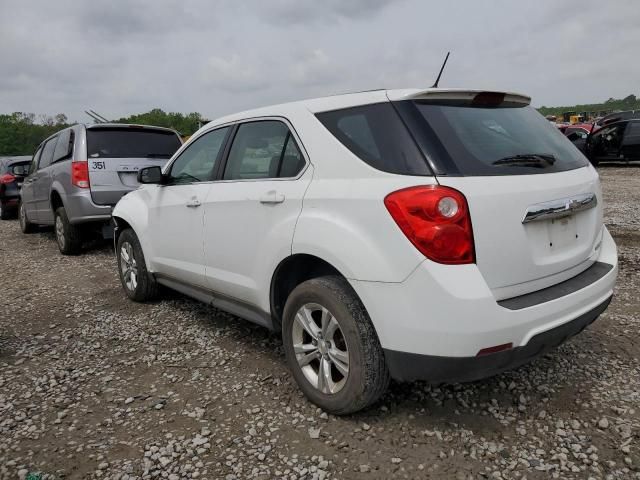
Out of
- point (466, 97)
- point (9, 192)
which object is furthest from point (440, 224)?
point (9, 192)

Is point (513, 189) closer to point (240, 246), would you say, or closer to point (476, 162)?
point (476, 162)

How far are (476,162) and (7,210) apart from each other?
12731 mm

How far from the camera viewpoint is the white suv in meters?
2.11

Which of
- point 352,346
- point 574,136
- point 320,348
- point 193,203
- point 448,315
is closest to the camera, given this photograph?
point 448,315

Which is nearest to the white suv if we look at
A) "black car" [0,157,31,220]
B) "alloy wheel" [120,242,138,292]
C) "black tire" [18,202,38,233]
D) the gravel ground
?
the gravel ground

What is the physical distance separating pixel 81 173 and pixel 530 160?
5665mm

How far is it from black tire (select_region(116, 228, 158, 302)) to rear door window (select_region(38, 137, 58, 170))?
146 inches

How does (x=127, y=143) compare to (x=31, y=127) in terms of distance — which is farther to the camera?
(x=31, y=127)

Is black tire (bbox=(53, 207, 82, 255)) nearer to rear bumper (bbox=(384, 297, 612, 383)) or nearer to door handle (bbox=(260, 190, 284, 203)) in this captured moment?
door handle (bbox=(260, 190, 284, 203))

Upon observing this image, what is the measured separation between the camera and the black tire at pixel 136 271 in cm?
448

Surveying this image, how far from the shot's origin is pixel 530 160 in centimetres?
246

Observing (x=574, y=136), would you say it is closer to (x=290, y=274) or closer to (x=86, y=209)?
(x=86, y=209)

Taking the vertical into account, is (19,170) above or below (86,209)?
above

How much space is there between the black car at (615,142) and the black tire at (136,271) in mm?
13793
